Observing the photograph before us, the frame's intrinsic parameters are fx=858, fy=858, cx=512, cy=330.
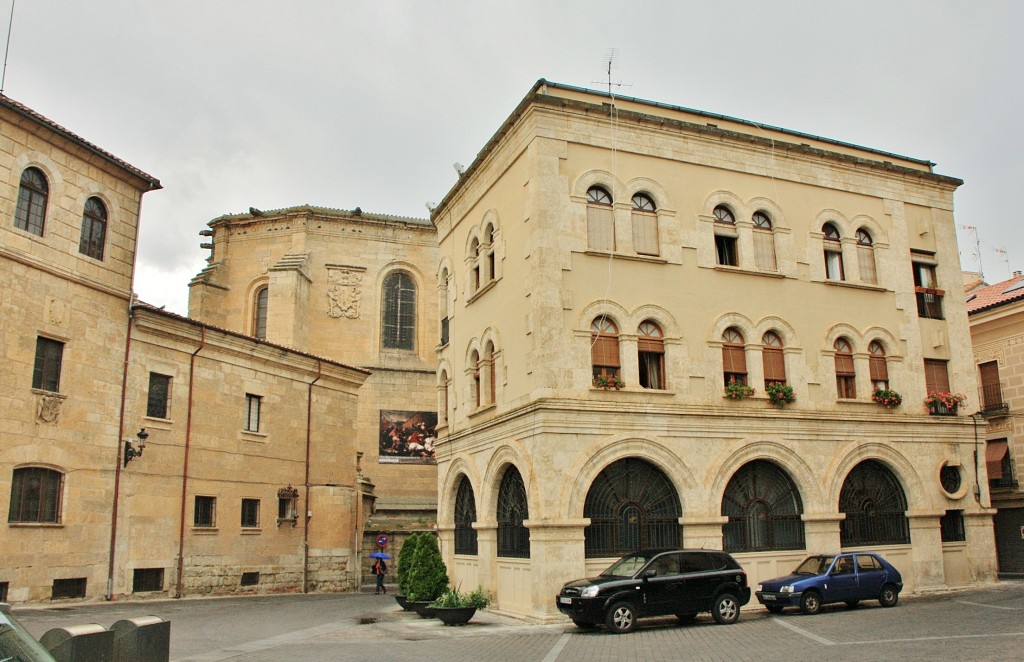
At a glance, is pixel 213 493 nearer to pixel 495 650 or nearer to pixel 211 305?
pixel 495 650

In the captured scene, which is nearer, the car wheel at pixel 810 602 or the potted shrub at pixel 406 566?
the car wheel at pixel 810 602

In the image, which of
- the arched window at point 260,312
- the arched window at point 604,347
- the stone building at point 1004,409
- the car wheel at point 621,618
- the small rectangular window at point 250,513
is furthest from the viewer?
the arched window at point 260,312

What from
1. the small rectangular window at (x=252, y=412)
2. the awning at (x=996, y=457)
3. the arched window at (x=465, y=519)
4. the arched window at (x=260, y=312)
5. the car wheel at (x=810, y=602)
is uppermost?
the arched window at (x=260, y=312)

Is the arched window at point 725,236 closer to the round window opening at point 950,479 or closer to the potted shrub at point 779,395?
the potted shrub at point 779,395

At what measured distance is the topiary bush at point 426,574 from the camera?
2158 cm

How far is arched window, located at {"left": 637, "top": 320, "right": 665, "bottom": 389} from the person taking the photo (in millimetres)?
21016

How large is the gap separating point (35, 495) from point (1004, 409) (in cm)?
2988

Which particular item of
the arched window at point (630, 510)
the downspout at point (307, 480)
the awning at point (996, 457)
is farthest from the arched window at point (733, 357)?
the downspout at point (307, 480)

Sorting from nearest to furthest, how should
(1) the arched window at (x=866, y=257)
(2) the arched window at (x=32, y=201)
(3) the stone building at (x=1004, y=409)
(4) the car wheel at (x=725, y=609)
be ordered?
(4) the car wheel at (x=725, y=609), (2) the arched window at (x=32, y=201), (1) the arched window at (x=866, y=257), (3) the stone building at (x=1004, y=409)

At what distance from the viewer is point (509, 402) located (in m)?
21.3

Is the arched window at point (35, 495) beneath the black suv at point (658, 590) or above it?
above

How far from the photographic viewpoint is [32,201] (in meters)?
22.2

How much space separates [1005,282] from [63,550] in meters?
34.2

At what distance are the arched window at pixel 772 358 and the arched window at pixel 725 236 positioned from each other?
2188 mm
